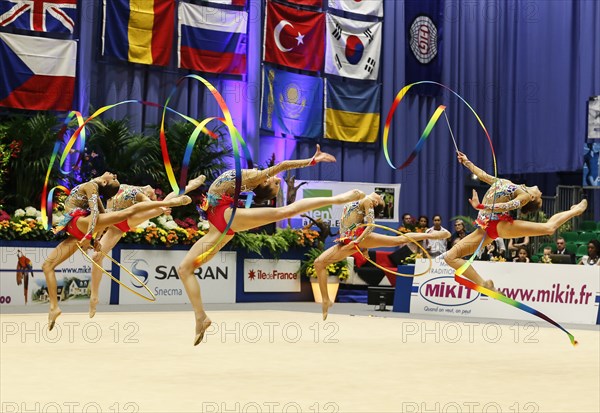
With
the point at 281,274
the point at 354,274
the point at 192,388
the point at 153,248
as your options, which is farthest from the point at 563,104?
the point at 192,388

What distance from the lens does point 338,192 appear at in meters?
26.0

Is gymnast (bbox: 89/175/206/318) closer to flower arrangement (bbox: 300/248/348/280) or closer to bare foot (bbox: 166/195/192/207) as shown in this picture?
Result: bare foot (bbox: 166/195/192/207)

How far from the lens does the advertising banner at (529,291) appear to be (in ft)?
60.6

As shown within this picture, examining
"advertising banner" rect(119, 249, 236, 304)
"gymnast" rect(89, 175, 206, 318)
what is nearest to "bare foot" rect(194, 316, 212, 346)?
"gymnast" rect(89, 175, 206, 318)

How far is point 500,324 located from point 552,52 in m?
13.0

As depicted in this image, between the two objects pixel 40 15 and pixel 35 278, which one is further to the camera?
pixel 40 15

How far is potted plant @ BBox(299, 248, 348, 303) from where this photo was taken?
74.6 ft

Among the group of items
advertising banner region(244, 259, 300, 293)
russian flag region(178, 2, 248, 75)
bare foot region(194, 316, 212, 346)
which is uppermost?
russian flag region(178, 2, 248, 75)

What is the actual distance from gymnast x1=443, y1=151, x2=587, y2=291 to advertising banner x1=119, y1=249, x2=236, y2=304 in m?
12.8

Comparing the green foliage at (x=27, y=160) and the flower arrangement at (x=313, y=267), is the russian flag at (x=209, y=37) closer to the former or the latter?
the green foliage at (x=27, y=160)

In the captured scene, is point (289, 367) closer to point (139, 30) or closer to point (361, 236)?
point (361, 236)

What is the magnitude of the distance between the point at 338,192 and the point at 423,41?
611 centimetres

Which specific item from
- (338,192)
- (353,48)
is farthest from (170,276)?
(353,48)

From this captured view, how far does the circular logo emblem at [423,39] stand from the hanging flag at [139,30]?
8.08 meters
